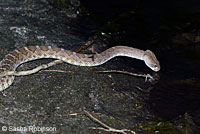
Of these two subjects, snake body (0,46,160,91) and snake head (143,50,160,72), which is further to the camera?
snake head (143,50,160,72)

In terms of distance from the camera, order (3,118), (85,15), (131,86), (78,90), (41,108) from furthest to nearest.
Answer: (85,15), (131,86), (78,90), (41,108), (3,118)

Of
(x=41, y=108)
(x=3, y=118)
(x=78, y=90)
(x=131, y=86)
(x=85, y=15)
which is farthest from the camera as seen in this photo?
(x=85, y=15)

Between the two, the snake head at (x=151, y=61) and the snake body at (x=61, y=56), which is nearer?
the snake body at (x=61, y=56)

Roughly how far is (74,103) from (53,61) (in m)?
2.49

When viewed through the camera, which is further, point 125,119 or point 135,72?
point 135,72

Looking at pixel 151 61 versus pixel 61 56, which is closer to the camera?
pixel 61 56

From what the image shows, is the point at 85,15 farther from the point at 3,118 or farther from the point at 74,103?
the point at 3,118

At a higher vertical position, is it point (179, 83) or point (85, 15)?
point (85, 15)

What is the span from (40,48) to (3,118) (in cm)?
358

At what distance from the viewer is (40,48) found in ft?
32.5

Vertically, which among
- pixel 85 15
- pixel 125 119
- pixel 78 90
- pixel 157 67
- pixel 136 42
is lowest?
pixel 125 119

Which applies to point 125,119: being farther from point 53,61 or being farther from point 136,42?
point 136,42

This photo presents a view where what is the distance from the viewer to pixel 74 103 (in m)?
7.83

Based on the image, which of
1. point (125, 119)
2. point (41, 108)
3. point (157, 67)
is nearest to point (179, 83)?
point (157, 67)
